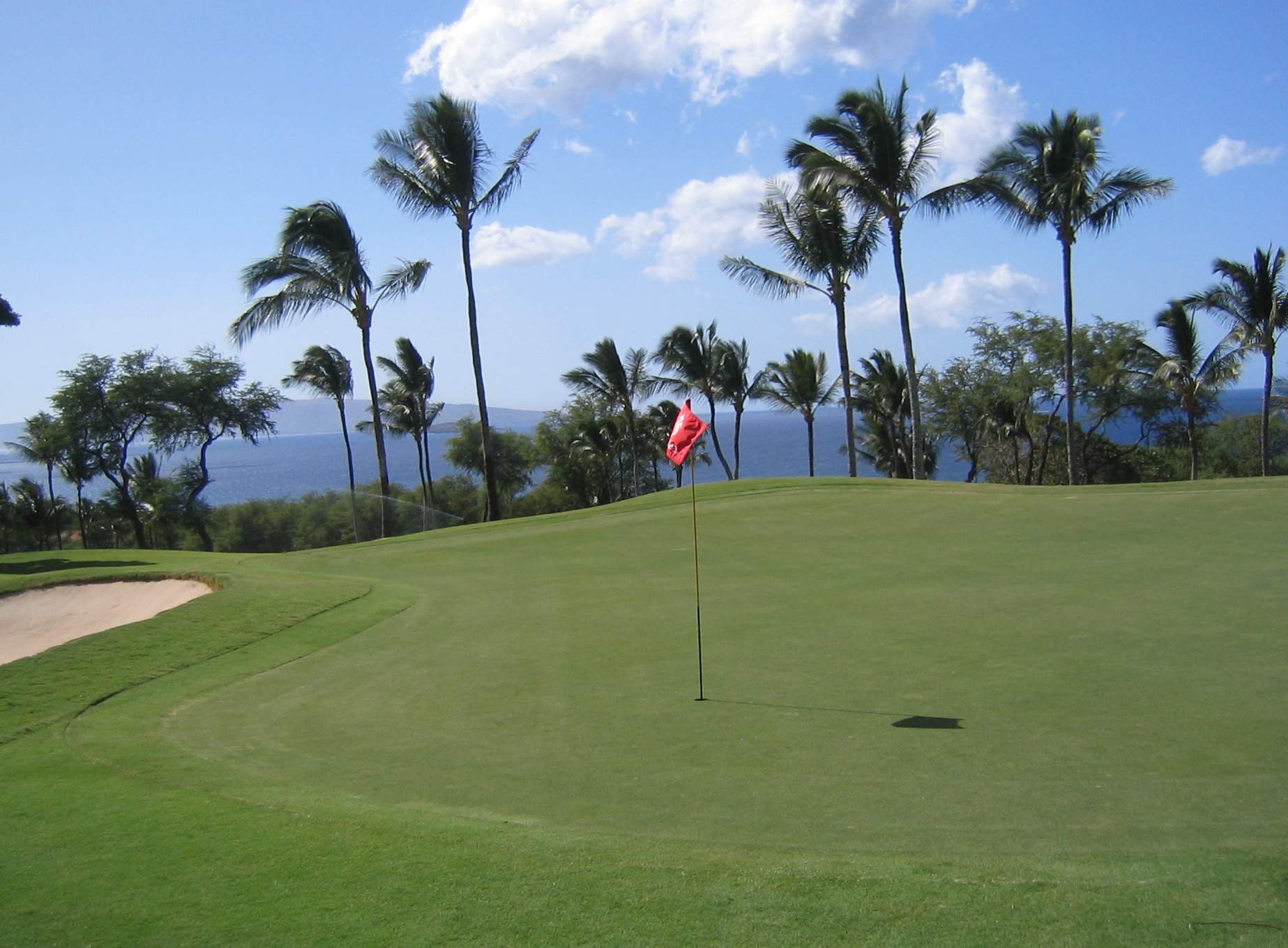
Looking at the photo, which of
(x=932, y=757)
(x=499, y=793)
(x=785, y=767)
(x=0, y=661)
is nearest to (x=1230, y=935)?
(x=932, y=757)

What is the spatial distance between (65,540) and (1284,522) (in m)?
69.6

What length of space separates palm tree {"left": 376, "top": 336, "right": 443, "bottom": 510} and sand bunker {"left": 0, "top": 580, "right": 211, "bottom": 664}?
30896mm

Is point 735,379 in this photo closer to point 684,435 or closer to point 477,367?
point 477,367

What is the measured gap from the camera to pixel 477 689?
8.69m

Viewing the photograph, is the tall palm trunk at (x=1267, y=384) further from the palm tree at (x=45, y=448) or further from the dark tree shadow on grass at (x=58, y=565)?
the palm tree at (x=45, y=448)

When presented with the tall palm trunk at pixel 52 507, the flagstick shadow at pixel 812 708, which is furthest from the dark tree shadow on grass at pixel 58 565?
the tall palm trunk at pixel 52 507

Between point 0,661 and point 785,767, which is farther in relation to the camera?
point 0,661

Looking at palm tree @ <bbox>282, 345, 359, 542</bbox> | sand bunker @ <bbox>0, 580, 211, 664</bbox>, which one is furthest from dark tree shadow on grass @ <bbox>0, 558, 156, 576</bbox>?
palm tree @ <bbox>282, 345, 359, 542</bbox>

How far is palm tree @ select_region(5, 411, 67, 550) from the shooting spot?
161 ft

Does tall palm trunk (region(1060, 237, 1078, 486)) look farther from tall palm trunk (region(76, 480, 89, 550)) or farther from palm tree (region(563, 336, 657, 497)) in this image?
tall palm trunk (region(76, 480, 89, 550))

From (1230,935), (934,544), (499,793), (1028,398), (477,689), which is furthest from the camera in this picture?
(1028,398)

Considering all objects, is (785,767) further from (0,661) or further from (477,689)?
(0,661)

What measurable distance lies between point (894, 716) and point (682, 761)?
5.99 ft

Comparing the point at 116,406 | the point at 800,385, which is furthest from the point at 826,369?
the point at 116,406
